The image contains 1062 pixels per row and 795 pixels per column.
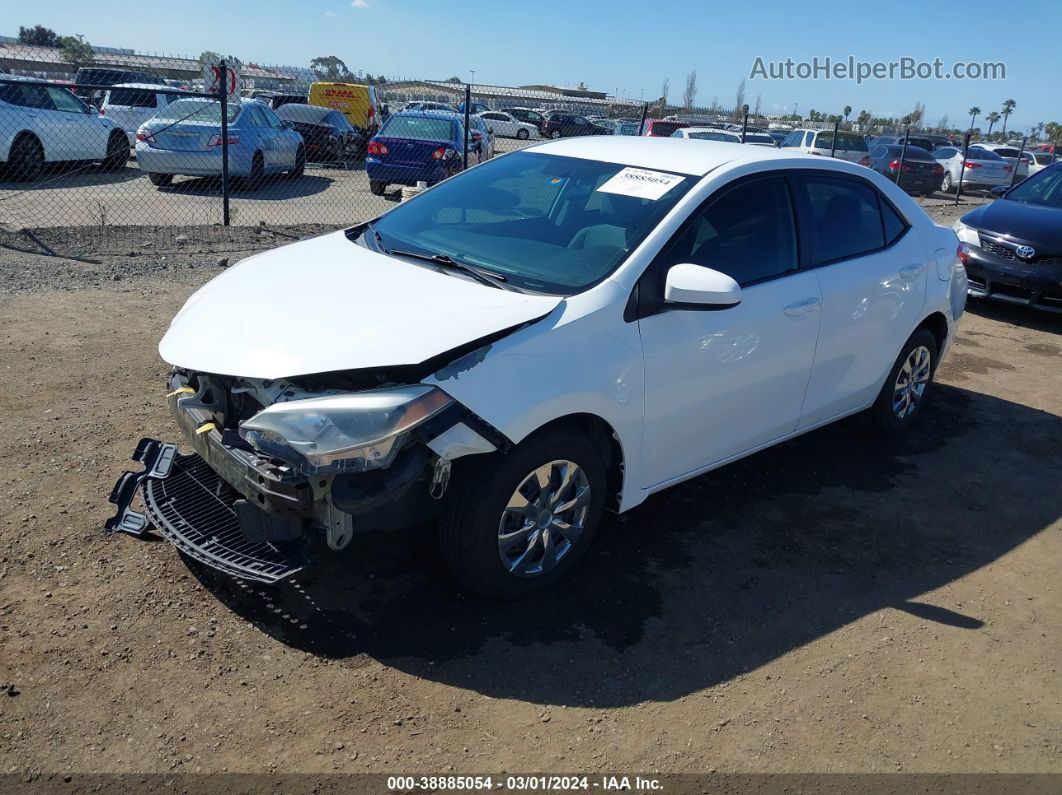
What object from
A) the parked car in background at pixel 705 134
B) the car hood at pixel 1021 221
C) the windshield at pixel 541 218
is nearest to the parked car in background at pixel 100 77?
the parked car in background at pixel 705 134

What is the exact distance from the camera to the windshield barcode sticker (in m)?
3.91

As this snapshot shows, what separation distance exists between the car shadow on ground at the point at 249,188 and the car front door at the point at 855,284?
441 inches

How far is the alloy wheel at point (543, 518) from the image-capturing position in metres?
3.30

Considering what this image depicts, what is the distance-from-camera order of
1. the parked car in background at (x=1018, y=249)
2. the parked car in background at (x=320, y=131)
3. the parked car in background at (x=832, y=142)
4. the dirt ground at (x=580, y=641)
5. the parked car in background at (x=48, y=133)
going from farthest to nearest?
the parked car in background at (x=832, y=142), the parked car in background at (x=320, y=131), the parked car in background at (x=48, y=133), the parked car in background at (x=1018, y=249), the dirt ground at (x=580, y=641)

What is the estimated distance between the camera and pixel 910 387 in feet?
17.9

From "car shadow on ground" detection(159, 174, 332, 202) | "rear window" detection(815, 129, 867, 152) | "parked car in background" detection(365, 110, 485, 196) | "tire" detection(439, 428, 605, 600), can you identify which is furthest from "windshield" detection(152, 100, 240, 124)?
"rear window" detection(815, 129, 867, 152)

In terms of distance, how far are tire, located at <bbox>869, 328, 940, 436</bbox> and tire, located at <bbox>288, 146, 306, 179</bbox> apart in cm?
1362

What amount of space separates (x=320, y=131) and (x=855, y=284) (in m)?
17.0

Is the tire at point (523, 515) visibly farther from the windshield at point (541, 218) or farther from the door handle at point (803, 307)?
the door handle at point (803, 307)

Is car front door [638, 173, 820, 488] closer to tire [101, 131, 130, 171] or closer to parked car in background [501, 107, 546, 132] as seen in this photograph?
tire [101, 131, 130, 171]

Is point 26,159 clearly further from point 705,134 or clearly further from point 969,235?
point 705,134

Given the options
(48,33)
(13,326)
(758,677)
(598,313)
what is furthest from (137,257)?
(48,33)

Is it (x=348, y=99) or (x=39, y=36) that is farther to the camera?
(x=39, y=36)

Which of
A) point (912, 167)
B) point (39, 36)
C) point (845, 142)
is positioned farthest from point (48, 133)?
point (39, 36)
